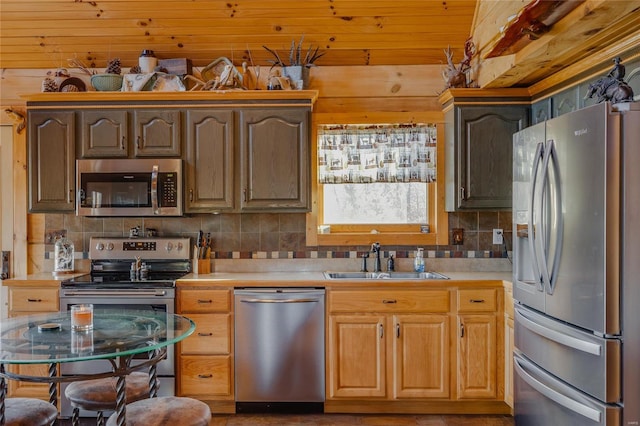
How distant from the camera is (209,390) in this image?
11.0 ft

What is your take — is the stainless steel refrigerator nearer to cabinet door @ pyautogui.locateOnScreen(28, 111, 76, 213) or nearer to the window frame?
the window frame

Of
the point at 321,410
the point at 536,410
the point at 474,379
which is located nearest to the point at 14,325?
the point at 321,410

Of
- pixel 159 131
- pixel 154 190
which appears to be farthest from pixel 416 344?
pixel 159 131

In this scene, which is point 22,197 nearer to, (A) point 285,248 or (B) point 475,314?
(A) point 285,248

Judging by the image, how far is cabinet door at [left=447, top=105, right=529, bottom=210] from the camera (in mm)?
3578

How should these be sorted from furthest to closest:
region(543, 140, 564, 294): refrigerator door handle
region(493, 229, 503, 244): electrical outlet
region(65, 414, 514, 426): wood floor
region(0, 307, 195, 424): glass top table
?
region(493, 229, 503, 244): electrical outlet
region(65, 414, 514, 426): wood floor
region(543, 140, 564, 294): refrigerator door handle
region(0, 307, 195, 424): glass top table

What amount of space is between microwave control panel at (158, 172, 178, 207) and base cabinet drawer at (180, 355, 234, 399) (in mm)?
1058

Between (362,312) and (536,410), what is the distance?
1199 millimetres

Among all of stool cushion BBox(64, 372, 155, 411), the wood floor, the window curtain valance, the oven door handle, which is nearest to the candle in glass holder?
stool cushion BBox(64, 372, 155, 411)

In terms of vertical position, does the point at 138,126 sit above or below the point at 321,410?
above

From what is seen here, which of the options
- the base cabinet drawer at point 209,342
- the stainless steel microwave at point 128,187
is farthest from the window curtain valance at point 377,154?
the base cabinet drawer at point 209,342

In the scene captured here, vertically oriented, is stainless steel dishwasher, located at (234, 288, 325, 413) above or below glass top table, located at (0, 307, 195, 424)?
below

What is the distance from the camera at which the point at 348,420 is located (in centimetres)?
333

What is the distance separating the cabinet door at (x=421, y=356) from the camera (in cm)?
335
